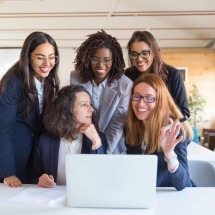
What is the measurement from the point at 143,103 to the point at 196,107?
5190 mm

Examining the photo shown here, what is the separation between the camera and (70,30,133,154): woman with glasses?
6.84 ft

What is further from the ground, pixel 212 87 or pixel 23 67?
pixel 212 87

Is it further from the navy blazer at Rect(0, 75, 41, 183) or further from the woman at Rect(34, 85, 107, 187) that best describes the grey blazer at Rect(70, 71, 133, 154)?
the navy blazer at Rect(0, 75, 41, 183)

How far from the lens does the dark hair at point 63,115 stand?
6.41 ft

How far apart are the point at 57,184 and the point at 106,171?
0.60 m

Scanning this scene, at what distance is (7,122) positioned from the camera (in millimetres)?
1924

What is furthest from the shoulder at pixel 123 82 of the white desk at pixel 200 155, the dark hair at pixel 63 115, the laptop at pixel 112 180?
the white desk at pixel 200 155

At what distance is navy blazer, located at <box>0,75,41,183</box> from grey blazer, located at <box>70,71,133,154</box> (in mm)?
377

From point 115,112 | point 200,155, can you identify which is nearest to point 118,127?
point 115,112
